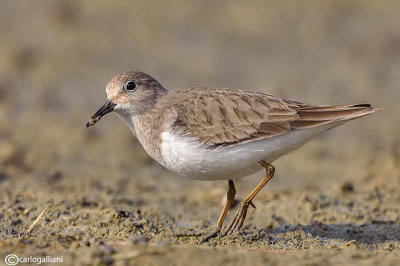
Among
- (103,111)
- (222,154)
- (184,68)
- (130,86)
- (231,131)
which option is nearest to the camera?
(222,154)

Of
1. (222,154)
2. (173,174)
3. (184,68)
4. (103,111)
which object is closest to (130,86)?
(103,111)

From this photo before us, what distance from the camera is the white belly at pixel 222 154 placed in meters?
7.88

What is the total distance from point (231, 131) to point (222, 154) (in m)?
0.32

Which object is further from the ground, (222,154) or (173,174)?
(173,174)

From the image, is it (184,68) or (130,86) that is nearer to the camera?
(130,86)

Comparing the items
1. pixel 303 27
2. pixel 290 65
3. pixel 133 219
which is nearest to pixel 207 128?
pixel 133 219

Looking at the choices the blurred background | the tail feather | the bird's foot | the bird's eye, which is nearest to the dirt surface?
the blurred background

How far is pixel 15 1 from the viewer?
57.6ft

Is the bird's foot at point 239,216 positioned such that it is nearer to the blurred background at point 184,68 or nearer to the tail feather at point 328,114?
the tail feather at point 328,114

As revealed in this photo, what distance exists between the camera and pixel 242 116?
816 centimetres

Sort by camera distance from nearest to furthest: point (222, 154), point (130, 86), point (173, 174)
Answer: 1. point (222, 154)
2. point (130, 86)
3. point (173, 174)

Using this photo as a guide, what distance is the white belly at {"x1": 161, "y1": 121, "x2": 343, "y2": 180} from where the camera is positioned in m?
7.88

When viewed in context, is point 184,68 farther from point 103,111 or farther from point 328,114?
point 328,114

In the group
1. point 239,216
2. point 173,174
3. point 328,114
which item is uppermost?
point 328,114
